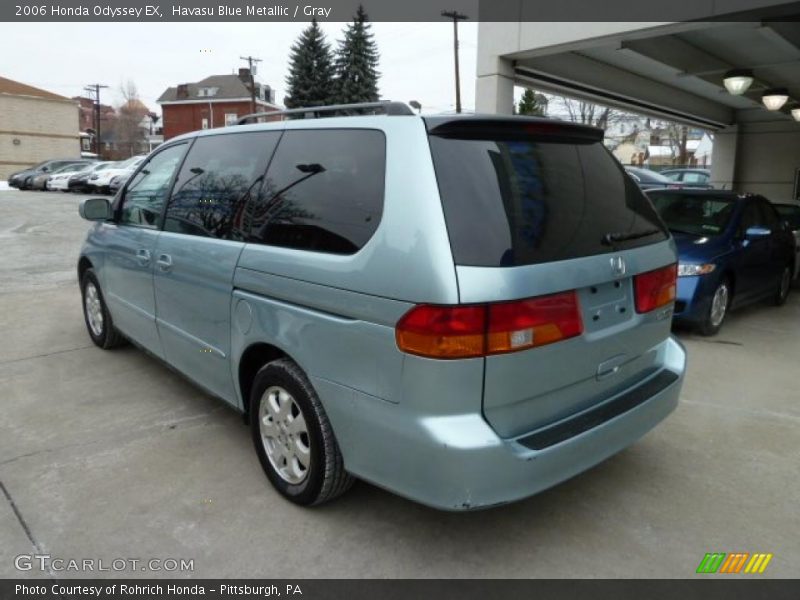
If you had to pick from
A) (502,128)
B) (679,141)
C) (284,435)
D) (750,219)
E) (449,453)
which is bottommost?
(284,435)

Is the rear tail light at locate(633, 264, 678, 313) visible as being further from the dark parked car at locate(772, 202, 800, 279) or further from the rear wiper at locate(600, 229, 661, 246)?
the dark parked car at locate(772, 202, 800, 279)

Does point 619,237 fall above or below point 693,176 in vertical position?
below

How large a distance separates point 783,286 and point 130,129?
84.1 metres

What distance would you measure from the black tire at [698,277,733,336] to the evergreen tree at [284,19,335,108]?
42.5m

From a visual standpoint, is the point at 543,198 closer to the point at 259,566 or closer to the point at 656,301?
the point at 656,301

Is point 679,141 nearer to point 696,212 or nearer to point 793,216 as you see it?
point 793,216

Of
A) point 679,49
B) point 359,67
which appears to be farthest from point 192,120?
point 679,49

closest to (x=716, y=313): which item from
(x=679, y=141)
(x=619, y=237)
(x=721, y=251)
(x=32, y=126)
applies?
(x=721, y=251)

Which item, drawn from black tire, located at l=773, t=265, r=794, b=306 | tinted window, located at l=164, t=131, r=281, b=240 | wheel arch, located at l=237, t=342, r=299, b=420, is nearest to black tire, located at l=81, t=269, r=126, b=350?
tinted window, located at l=164, t=131, r=281, b=240

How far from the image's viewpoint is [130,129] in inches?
3115

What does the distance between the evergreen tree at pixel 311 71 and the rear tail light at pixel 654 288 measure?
45.1 metres

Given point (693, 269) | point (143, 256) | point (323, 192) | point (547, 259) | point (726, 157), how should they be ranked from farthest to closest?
point (726, 157)
point (693, 269)
point (143, 256)
point (323, 192)
point (547, 259)

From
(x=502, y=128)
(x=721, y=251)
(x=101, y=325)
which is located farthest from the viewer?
(x=721, y=251)

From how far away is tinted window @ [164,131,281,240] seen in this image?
3.22 metres
